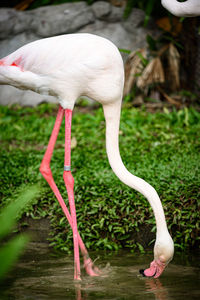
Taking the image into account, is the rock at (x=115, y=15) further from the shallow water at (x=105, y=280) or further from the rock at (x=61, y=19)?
the shallow water at (x=105, y=280)

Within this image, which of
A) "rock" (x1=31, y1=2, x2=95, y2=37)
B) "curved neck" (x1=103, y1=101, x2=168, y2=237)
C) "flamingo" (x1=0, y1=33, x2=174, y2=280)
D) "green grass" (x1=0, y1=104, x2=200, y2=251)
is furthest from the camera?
"rock" (x1=31, y1=2, x2=95, y2=37)

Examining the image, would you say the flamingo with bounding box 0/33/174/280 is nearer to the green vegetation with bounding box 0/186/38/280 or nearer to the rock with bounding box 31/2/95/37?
the green vegetation with bounding box 0/186/38/280

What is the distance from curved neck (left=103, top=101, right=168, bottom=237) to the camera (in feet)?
9.93

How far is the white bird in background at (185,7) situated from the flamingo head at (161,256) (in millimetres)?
1672

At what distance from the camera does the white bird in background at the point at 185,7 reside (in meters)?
2.95

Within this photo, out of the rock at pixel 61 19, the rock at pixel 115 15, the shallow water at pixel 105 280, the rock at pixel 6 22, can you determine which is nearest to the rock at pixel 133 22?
the rock at pixel 115 15

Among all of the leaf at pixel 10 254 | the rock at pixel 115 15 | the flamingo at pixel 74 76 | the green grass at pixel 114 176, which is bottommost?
the green grass at pixel 114 176

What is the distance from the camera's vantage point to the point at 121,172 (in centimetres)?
332

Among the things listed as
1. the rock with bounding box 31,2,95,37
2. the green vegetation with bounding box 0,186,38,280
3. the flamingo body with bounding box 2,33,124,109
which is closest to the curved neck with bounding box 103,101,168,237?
the flamingo body with bounding box 2,33,124,109

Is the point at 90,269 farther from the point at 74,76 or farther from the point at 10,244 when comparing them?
the point at 10,244

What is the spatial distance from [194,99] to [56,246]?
464 centimetres

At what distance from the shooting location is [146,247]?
12.5 feet

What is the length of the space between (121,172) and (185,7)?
1373 mm

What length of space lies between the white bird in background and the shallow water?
2.00 m
